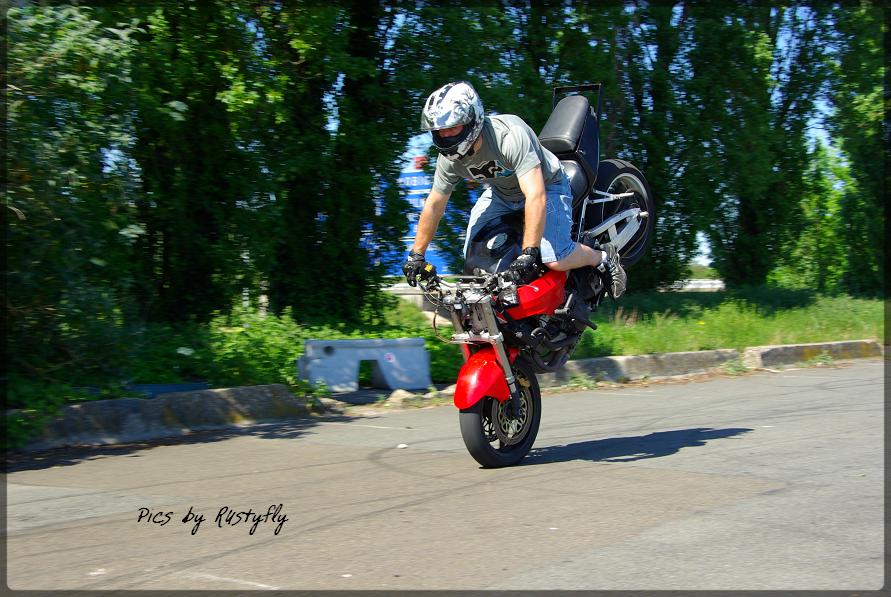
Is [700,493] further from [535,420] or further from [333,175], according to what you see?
[333,175]

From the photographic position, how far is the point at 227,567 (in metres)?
4.52

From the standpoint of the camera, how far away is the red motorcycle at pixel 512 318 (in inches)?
259

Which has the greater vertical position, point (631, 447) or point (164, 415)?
point (164, 415)

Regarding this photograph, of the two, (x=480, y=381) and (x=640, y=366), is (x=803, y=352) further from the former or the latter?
(x=480, y=381)

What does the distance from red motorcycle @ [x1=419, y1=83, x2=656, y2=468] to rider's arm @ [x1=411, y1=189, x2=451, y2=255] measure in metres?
0.32

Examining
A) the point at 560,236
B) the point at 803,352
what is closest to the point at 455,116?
the point at 560,236

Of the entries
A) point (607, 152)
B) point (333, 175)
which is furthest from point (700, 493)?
point (607, 152)

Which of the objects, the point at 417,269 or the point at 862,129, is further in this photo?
the point at 862,129

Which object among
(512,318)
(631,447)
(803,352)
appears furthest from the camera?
(803,352)

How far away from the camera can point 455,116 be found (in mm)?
6336

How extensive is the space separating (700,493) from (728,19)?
51.8 ft

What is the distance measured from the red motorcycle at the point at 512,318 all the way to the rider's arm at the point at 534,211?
0.33m

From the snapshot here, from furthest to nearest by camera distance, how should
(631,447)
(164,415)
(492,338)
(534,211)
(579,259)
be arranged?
(164,415) → (631,447) → (579,259) → (492,338) → (534,211)

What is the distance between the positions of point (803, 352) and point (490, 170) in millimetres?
8853
